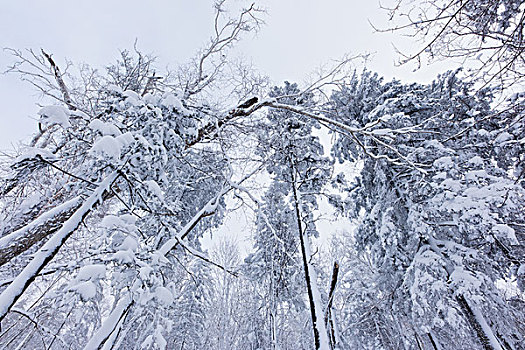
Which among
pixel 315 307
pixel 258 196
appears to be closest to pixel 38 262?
pixel 315 307

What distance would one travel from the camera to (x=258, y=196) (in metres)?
5.18

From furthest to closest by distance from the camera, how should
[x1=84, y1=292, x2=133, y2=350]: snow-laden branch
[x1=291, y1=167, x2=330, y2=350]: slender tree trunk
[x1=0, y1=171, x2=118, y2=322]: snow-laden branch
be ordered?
[x1=291, y1=167, x2=330, y2=350]: slender tree trunk < [x1=84, y1=292, x2=133, y2=350]: snow-laden branch < [x1=0, y1=171, x2=118, y2=322]: snow-laden branch

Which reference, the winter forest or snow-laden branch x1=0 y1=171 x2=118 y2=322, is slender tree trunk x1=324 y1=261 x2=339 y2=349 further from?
snow-laden branch x1=0 y1=171 x2=118 y2=322

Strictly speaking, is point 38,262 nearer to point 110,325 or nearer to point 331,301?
point 110,325

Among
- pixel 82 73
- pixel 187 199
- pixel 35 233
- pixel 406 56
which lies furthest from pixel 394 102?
pixel 35 233

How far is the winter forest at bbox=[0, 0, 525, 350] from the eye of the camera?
199 centimetres

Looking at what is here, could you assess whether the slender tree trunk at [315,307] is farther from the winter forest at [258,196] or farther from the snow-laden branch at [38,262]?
the snow-laden branch at [38,262]

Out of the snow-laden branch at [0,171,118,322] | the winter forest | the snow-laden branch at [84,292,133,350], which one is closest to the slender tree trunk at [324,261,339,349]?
the winter forest

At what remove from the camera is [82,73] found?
4.93 metres

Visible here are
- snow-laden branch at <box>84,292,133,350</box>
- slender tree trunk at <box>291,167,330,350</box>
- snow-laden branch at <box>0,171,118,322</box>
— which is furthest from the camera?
slender tree trunk at <box>291,167,330,350</box>

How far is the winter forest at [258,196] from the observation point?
1988 millimetres

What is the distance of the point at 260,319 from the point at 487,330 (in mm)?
6686

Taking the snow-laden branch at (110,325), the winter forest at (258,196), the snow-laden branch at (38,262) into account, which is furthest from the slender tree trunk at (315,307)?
the snow-laden branch at (38,262)

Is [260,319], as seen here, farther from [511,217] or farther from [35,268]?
[35,268]
